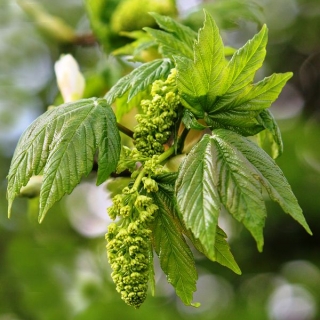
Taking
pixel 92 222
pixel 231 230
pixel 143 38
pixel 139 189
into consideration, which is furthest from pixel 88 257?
pixel 139 189

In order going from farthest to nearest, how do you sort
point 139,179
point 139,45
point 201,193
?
1. point 139,45
2. point 139,179
3. point 201,193

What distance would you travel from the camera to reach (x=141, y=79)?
935 mm

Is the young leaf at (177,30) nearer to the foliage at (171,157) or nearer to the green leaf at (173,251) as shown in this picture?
the foliage at (171,157)

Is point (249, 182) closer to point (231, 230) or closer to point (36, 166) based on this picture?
point (36, 166)

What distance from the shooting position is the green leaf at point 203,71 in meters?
0.84

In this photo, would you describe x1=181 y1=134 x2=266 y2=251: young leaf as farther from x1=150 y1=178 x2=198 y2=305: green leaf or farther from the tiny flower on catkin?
the tiny flower on catkin

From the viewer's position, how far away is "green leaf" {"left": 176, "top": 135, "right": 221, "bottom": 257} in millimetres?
693

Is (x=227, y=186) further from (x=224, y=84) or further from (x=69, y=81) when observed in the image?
(x=69, y=81)

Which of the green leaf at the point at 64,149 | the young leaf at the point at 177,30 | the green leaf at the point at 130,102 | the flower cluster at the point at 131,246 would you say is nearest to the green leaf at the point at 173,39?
the young leaf at the point at 177,30

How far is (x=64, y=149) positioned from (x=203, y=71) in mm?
253

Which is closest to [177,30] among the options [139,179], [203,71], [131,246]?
[203,71]

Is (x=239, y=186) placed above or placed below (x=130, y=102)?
above

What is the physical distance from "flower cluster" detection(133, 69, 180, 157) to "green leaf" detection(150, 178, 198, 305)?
7 centimetres

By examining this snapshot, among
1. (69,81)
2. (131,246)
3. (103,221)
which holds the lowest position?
(103,221)
